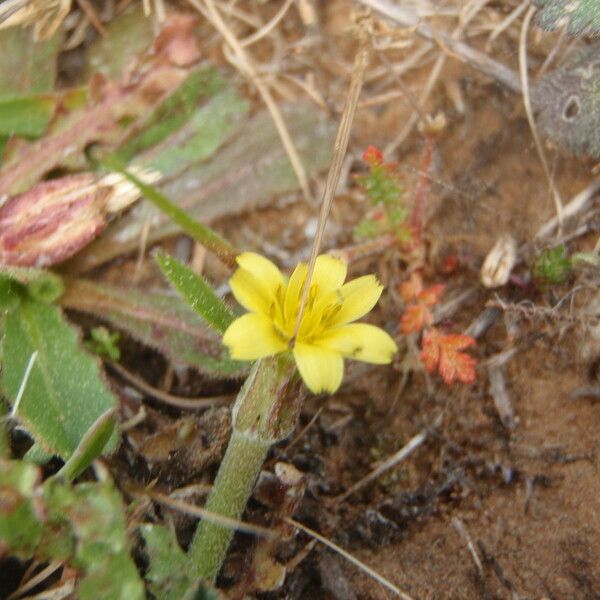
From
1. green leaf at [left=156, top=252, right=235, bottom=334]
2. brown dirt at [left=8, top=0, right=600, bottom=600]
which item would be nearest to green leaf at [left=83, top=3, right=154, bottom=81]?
brown dirt at [left=8, top=0, right=600, bottom=600]

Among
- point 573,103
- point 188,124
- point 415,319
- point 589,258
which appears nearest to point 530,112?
point 573,103

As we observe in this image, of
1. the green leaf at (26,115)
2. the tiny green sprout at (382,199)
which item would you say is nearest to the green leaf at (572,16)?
the tiny green sprout at (382,199)

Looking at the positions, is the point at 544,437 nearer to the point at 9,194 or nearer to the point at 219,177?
the point at 219,177

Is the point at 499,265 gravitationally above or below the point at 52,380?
below

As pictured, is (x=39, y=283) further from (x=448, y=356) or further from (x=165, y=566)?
(x=448, y=356)

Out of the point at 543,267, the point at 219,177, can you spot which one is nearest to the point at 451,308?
the point at 543,267

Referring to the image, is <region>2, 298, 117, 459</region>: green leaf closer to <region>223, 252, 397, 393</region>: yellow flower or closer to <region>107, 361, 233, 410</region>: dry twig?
<region>107, 361, 233, 410</region>: dry twig

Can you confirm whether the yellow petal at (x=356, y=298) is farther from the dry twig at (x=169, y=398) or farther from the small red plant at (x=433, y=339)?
the dry twig at (x=169, y=398)
